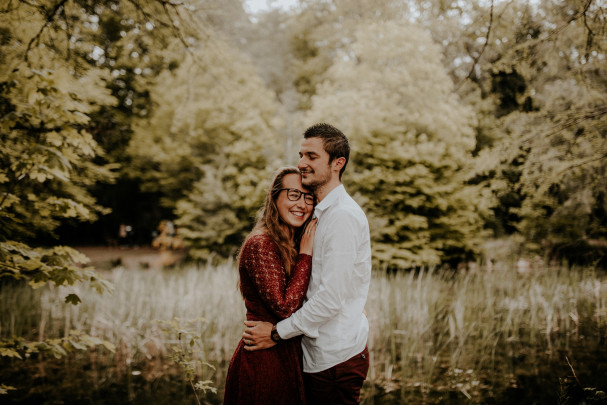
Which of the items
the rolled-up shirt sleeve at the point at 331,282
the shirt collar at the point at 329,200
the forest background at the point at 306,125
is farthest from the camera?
the forest background at the point at 306,125

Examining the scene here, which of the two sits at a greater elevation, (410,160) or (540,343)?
(410,160)

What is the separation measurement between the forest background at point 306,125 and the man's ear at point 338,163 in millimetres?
1253

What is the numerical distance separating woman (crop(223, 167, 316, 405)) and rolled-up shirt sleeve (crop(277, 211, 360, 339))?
0.08 m

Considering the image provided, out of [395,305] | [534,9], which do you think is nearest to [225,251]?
[395,305]

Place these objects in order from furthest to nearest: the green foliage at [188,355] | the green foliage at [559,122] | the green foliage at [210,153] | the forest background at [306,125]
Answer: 1. the green foliage at [210,153]
2. the green foliage at [559,122]
3. the forest background at [306,125]
4. the green foliage at [188,355]

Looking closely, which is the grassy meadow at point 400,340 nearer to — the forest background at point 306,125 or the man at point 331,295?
the forest background at point 306,125

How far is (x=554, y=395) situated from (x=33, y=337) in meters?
6.52

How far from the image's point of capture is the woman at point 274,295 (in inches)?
79.8

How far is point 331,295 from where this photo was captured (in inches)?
75.9

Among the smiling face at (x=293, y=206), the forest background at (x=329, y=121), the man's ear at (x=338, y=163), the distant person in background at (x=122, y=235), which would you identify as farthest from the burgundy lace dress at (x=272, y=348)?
the distant person in background at (x=122, y=235)

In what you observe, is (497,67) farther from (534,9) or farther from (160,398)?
(160,398)

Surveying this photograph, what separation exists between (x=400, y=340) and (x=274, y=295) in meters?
3.53

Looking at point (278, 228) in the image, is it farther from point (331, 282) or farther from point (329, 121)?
point (329, 121)

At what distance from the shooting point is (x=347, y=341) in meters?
2.09
